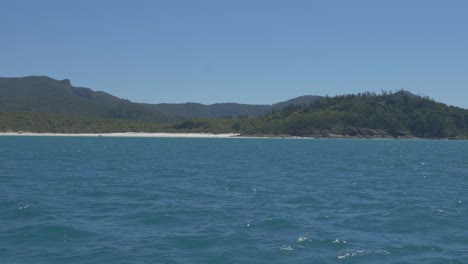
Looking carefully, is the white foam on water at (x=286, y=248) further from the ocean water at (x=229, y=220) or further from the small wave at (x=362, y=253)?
the small wave at (x=362, y=253)

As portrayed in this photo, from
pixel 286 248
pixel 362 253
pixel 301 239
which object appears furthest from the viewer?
pixel 301 239

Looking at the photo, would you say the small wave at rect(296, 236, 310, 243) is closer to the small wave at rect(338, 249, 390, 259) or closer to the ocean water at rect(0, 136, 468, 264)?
the ocean water at rect(0, 136, 468, 264)

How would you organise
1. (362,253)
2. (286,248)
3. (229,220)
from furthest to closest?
1. (229,220)
2. (286,248)
3. (362,253)

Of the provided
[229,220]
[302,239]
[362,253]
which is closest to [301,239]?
[302,239]

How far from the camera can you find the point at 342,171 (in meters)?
58.8

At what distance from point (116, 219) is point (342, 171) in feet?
117

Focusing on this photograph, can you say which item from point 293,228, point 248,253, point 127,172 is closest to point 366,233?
point 293,228

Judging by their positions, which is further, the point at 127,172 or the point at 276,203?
the point at 127,172

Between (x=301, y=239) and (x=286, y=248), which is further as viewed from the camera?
(x=301, y=239)

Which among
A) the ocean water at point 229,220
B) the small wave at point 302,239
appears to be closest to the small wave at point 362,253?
the ocean water at point 229,220

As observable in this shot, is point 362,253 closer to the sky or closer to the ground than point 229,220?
closer to the ground

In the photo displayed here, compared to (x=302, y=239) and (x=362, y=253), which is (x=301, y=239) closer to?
(x=302, y=239)

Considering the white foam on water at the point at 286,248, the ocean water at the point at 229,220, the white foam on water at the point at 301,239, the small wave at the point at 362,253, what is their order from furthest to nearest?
the white foam on water at the point at 301,239 < the white foam on water at the point at 286,248 < the ocean water at the point at 229,220 < the small wave at the point at 362,253

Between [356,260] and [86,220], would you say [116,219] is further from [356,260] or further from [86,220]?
[356,260]
